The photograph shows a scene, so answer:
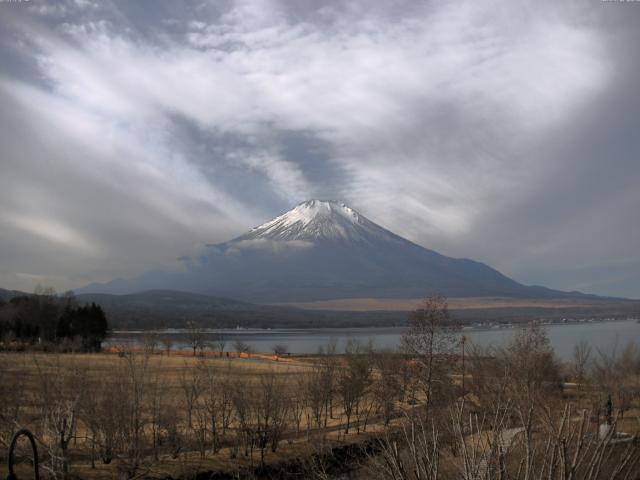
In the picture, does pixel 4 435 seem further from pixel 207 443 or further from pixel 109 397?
pixel 207 443

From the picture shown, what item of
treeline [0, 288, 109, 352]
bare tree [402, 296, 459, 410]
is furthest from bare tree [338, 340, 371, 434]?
treeline [0, 288, 109, 352]

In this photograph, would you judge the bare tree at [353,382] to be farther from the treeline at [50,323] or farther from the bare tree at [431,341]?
the treeline at [50,323]

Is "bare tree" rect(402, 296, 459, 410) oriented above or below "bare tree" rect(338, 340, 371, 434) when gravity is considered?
above

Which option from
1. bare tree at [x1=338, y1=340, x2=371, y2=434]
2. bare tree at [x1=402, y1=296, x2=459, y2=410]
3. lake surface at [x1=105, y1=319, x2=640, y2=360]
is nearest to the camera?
bare tree at [x1=402, y1=296, x2=459, y2=410]

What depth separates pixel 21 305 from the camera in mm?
83125

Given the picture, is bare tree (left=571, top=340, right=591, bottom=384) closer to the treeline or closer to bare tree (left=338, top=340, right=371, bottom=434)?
bare tree (left=338, top=340, right=371, bottom=434)

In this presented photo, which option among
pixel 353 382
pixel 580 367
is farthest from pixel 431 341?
pixel 580 367

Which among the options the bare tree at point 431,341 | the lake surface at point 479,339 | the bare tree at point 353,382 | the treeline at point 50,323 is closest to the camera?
the bare tree at point 431,341

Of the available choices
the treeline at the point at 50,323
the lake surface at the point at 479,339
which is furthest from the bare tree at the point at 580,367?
the treeline at the point at 50,323

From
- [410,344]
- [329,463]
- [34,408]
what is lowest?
[329,463]

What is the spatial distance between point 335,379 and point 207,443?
11952mm

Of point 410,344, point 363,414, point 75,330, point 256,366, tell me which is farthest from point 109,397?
point 75,330

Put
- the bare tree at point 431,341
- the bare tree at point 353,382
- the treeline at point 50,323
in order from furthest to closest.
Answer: the treeline at point 50,323 < the bare tree at point 353,382 < the bare tree at point 431,341

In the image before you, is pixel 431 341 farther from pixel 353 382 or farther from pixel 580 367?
pixel 580 367
